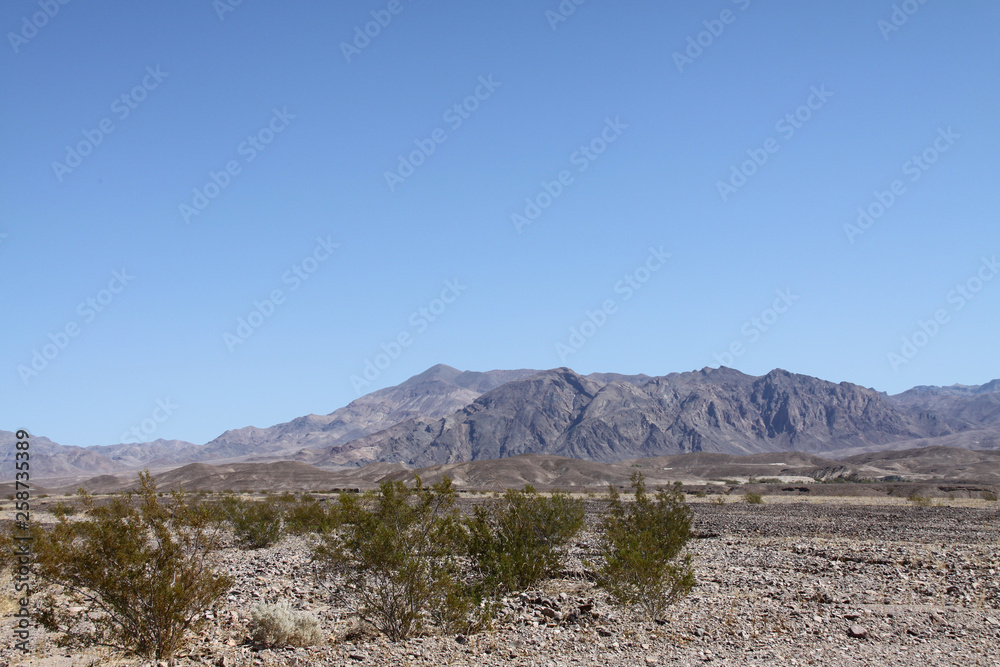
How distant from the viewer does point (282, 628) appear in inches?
498

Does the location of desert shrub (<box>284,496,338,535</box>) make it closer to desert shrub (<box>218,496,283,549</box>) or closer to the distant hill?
desert shrub (<box>218,496,283,549</box>)

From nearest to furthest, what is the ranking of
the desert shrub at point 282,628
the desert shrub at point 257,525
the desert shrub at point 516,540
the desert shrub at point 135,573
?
the desert shrub at point 135,573 < the desert shrub at point 282,628 < the desert shrub at point 516,540 < the desert shrub at point 257,525

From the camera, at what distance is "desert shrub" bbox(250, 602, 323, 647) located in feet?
41.6

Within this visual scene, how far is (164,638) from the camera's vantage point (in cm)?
1170

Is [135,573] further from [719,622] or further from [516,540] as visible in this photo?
[719,622]

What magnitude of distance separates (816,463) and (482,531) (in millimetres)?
125683

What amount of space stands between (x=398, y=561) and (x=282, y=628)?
A: 2.24m

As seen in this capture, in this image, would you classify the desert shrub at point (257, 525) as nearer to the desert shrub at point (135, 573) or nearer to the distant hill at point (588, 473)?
the desert shrub at point (135, 573)

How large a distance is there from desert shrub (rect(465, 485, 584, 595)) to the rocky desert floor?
549mm

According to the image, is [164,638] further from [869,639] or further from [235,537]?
[235,537]

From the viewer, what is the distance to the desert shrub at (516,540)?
17016 millimetres

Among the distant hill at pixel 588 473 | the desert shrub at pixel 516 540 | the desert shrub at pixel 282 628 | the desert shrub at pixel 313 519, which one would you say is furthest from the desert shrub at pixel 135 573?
the distant hill at pixel 588 473

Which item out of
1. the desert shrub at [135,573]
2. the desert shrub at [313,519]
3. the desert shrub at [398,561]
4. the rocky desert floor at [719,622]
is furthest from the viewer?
the desert shrub at [313,519]

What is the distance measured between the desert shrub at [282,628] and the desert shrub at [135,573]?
1183 mm
